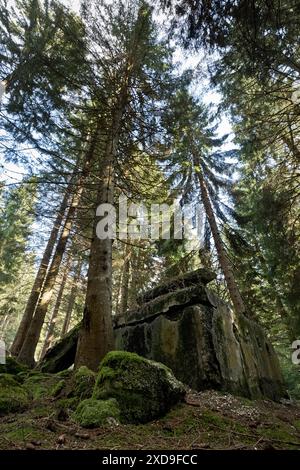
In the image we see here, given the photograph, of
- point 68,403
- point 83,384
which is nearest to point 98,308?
point 83,384

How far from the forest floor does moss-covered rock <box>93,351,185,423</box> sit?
137 millimetres

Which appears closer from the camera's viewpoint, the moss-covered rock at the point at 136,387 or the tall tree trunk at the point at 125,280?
the moss-covered rock at the point at 136,387

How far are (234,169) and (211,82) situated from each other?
6.19m

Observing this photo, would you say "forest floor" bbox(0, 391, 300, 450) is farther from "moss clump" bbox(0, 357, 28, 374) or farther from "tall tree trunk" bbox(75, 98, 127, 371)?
"moss clump" bbox(0, 357, 28, 374)

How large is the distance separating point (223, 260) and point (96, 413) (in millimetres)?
8631

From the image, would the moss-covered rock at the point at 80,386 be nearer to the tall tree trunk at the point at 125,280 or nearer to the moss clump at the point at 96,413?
the moss clump at the point at 96,413

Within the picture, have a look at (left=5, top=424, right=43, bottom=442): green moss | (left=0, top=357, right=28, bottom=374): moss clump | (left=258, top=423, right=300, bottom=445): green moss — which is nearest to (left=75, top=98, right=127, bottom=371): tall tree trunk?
(left=5, top=424, right=43, bottom=442): green moss

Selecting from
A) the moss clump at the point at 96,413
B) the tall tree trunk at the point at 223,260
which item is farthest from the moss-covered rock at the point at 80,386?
the tall tree trunk at the point at 223,260

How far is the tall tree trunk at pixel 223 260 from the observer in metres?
10.2

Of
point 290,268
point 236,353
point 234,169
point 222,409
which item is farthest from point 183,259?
point 222,409

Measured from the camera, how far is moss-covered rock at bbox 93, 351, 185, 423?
3449 millimetres

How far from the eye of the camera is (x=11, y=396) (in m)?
4.25

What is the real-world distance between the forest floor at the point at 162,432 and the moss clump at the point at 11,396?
0.72ft
